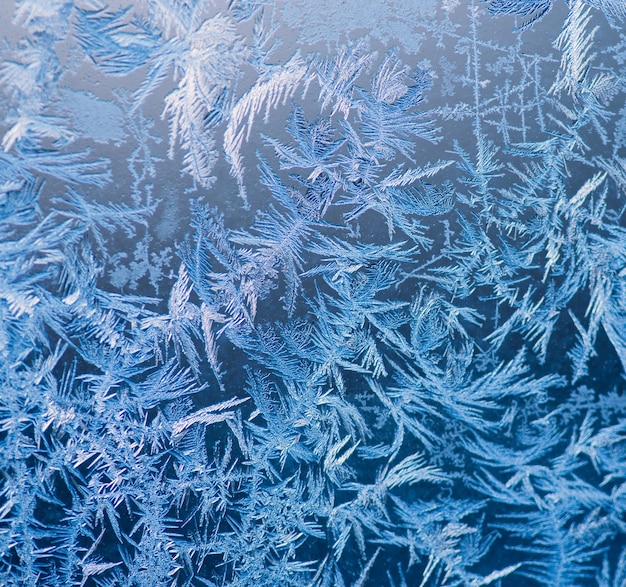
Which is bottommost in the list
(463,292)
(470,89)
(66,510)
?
(66,510)

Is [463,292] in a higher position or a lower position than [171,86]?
lower

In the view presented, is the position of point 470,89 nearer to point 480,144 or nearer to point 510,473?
point 480,144

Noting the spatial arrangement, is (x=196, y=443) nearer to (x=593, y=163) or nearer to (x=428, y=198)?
(x=428, y=198)

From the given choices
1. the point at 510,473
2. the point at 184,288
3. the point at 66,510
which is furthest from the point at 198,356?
the point at 510,473

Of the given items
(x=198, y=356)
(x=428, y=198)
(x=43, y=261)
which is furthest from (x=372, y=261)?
(x=43, y=261)

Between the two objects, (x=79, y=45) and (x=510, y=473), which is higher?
(x=79, y=45)
